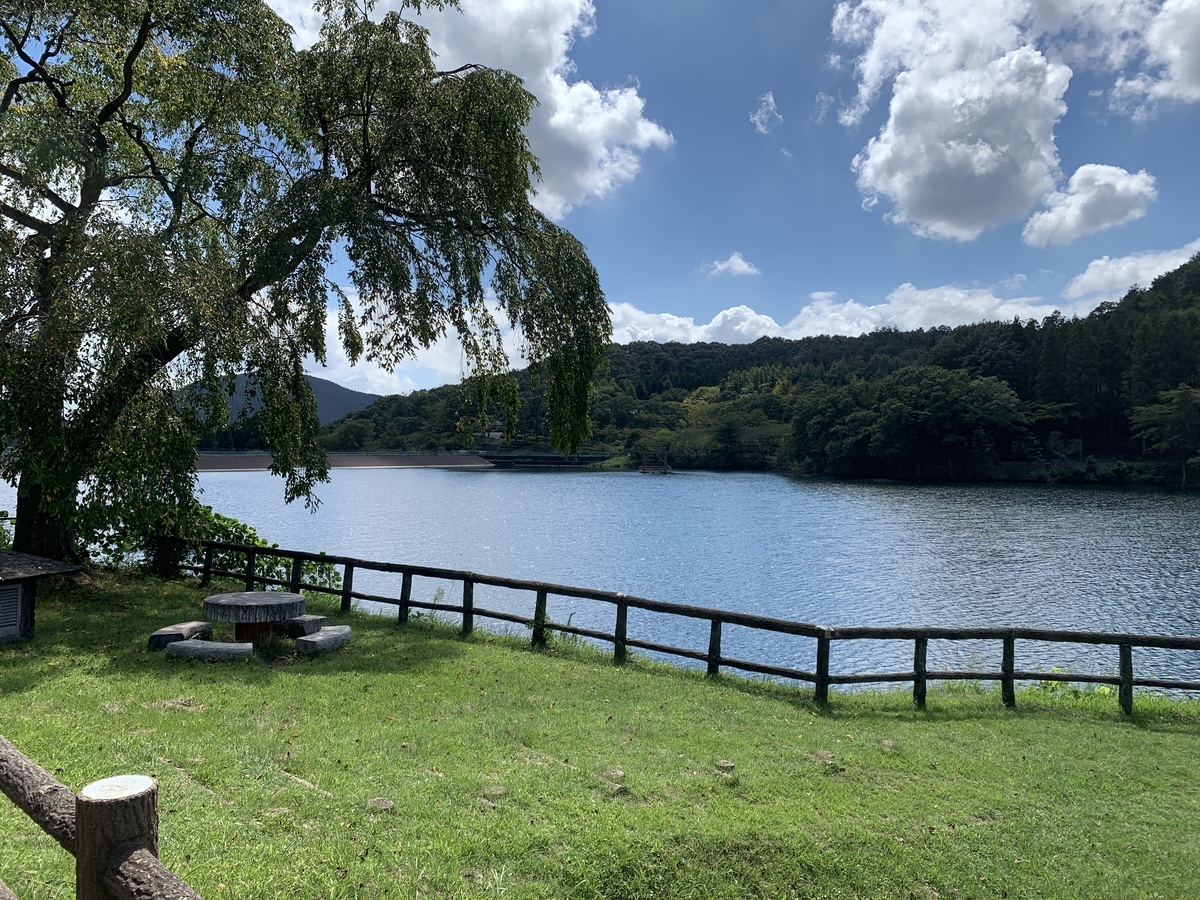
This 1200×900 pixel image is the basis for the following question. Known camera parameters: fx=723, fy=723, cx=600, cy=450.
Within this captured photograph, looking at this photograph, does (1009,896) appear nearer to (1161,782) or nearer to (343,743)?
(1161,782)

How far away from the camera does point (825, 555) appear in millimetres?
27156

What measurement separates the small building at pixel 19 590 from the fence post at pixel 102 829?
26.7 feet

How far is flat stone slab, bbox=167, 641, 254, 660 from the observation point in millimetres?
8117

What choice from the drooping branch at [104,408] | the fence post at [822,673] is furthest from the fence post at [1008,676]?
the drooping branch at [104,408]

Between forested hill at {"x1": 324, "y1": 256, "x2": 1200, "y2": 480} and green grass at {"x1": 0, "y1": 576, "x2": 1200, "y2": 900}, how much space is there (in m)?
42.1

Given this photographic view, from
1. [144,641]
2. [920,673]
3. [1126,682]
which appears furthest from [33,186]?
[1126,682]

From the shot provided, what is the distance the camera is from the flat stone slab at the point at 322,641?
8.92 metres

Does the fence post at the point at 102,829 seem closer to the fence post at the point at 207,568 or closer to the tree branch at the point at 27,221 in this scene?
the tree branch at the point at 27,221

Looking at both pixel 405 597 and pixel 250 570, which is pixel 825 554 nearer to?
pixel 405 597

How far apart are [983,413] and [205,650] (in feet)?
252

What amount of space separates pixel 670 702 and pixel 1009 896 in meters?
3.89

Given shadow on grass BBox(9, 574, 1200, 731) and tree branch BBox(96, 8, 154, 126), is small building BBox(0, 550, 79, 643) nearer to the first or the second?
shadow on grass BBox(9, 574, 1200, 731)

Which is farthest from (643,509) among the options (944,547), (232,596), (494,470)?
(494,470)

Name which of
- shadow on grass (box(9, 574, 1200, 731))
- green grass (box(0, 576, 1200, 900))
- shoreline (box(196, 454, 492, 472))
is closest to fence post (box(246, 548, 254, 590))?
shadow on grass (box(9, 574, 1200, 731))
